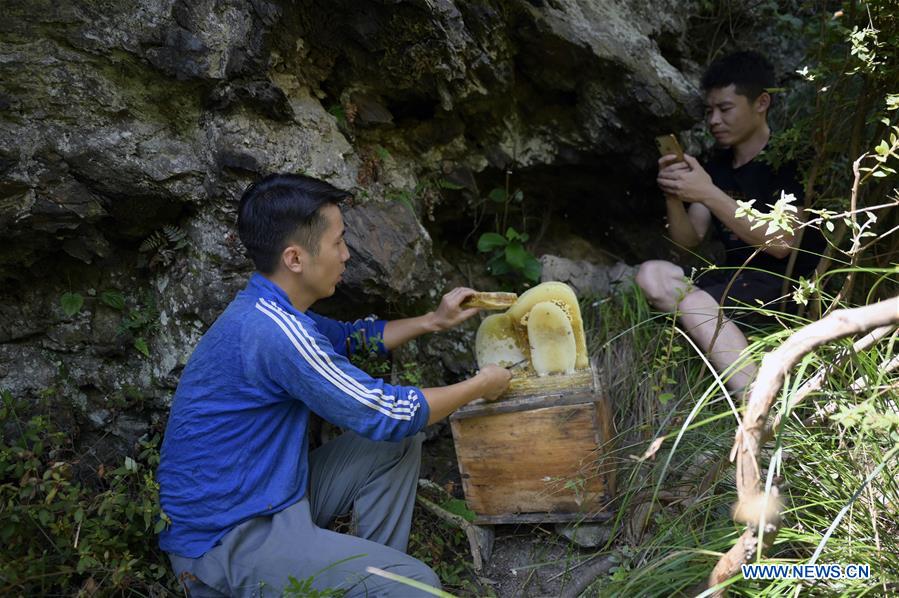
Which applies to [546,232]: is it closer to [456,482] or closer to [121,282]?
[456,482]

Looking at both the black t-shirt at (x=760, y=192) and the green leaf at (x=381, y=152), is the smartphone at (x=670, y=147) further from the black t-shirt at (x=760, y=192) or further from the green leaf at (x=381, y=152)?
the green leaf at (x=381, y=152)

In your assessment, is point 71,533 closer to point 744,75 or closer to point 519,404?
point 519,404

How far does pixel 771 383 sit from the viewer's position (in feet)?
5.09

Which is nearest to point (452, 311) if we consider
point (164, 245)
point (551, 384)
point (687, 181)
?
point (551, 384)

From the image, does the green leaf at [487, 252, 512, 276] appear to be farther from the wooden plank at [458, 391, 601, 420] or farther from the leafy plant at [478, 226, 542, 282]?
the wooden plank at [458, 391, 601, 420]

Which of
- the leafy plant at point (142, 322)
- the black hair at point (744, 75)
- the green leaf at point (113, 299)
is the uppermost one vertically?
the black hair at point (744, 75)

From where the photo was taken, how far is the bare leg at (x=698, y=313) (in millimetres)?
3291

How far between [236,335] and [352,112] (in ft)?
5.23

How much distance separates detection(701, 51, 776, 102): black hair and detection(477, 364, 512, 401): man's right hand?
2.30 meters

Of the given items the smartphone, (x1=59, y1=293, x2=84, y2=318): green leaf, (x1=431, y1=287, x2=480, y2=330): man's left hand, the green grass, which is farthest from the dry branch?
(x1=59, y1=293, x2=84, y2=318): green leaf

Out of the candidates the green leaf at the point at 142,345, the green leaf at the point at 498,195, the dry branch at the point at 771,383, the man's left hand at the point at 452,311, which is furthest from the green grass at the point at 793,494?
the green leaf at the point at 142,345

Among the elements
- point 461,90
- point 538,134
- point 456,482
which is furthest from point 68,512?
point 538,134

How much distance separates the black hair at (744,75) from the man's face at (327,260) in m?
2.55

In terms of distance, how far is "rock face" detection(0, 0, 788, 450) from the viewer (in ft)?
9.55
